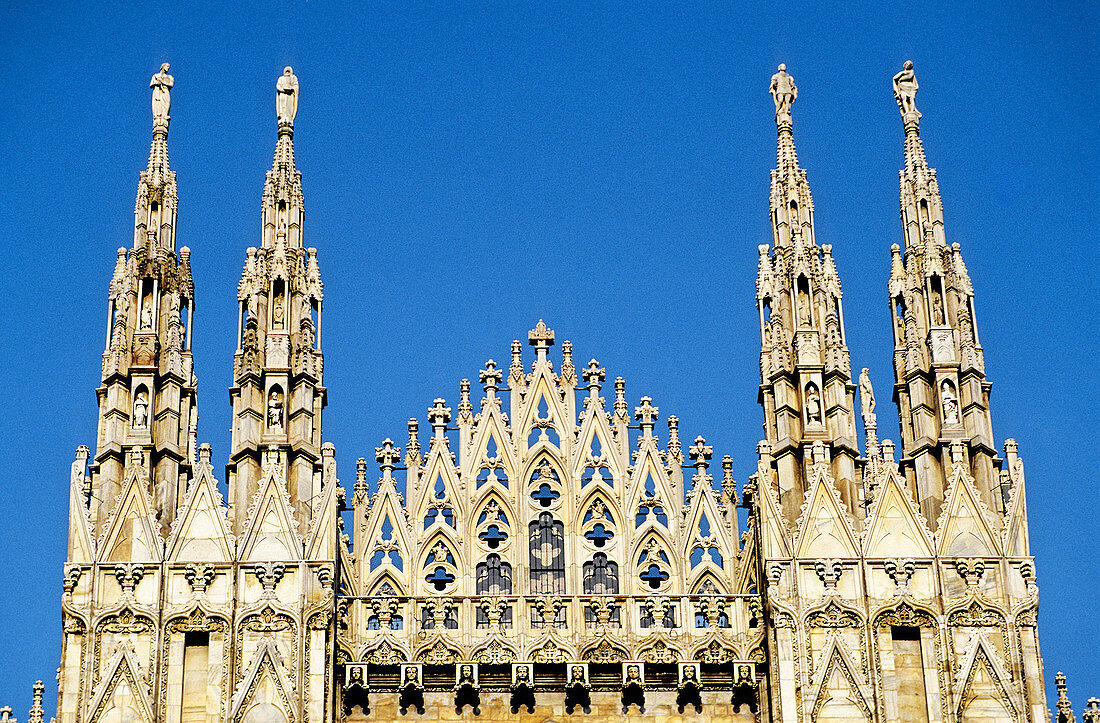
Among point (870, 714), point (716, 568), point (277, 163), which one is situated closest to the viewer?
point (870, 714)

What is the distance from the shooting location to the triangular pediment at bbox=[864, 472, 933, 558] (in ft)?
99.1

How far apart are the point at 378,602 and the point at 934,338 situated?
7.90 metres

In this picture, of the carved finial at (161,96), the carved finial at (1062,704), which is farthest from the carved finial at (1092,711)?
the carved finial at (161,96)

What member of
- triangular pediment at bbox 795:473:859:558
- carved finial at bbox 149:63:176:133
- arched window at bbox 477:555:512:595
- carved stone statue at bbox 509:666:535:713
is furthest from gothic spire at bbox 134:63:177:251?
triangular pediment at bbox 795:473:859:558

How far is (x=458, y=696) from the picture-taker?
30.1 metres

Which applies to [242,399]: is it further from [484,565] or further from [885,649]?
[885,649]

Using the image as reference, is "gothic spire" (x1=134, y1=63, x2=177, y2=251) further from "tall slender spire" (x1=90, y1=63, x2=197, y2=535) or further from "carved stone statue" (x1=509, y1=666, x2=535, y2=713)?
"carved stone statue" (x1=509, y1=666, x2=535, y2=713)

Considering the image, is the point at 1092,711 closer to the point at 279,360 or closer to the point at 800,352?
the point at 800,352

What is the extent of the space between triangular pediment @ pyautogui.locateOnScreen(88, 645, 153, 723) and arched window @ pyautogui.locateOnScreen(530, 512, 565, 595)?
514cm

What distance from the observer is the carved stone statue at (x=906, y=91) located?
34469 mm

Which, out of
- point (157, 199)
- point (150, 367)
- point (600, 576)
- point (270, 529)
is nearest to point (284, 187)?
point (157, 199)

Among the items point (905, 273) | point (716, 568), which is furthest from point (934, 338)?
point (716, 568)

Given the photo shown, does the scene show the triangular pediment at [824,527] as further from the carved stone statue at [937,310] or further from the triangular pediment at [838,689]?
the carved stone statue at [937,310]

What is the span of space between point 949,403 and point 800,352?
78.7 inches
